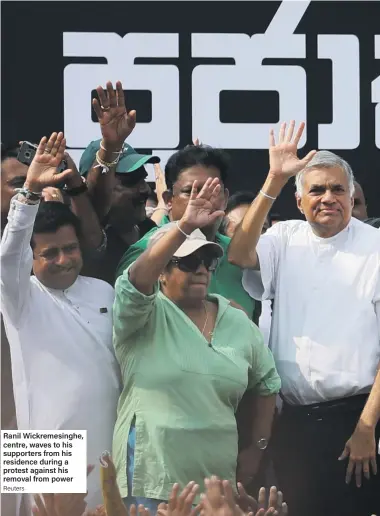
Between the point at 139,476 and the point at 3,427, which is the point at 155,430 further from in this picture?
the point at 3,427

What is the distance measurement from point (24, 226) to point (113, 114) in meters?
0.53

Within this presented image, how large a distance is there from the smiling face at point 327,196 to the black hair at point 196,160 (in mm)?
276

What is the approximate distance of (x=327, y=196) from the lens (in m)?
3.57

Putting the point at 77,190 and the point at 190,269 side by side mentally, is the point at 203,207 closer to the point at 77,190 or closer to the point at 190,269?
the point at 190,269

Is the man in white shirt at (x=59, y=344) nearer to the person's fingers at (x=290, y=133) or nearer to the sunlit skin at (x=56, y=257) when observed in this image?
the sunlit skin at (x=56, y=257)

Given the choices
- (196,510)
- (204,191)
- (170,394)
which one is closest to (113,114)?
(204,191)

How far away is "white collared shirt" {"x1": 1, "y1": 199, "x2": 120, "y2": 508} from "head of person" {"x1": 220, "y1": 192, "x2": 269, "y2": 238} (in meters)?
0.66

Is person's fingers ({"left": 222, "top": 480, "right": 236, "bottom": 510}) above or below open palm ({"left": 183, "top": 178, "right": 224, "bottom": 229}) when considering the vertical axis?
below

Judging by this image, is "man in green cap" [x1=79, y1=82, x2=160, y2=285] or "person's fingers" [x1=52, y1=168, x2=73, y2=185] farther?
"man in green cap" [x1=79, y1=82, x2=160, y2=285]

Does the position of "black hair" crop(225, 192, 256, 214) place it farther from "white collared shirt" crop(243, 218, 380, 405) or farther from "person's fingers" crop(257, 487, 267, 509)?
"person's fingers" crop(257, 487, 267, 509)

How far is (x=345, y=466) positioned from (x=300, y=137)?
1061 mm

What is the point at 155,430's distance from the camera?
10.8ft

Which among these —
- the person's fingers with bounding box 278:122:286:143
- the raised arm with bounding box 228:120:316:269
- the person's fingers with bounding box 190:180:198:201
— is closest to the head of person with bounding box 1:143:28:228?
the person's fingers with bounding box 190:180:198:201

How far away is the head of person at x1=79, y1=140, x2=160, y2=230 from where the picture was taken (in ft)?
11.8
